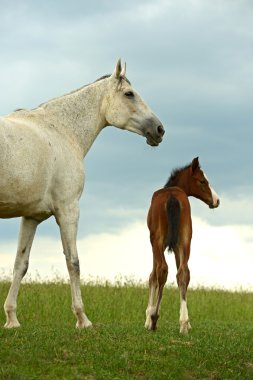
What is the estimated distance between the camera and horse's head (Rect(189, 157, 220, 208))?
14.0 meters

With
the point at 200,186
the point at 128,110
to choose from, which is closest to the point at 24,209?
the point at 128,110

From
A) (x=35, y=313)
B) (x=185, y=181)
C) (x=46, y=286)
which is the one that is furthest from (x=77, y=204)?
(x=46, y=286)

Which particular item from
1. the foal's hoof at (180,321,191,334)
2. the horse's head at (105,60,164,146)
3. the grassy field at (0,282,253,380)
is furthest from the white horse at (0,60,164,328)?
the foal's hoof at (180,321,191,334)

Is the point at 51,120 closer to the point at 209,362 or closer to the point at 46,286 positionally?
the point at 209,362

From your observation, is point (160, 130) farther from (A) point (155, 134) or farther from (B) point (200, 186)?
(B) point (200, 186)

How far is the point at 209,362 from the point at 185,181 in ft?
13.6

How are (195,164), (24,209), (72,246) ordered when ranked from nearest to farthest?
(24,209)
(72,246)
(195,164)

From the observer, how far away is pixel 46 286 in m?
22.1

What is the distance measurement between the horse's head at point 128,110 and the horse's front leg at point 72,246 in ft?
6.34

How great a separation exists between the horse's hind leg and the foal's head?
2.89 meters

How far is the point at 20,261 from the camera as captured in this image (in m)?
12.6

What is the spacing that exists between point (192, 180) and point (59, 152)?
2972 millimetres

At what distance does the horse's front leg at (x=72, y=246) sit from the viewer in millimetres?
12078

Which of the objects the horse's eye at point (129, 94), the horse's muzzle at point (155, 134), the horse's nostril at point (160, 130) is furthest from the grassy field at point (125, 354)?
the horse's eye at point (129, 94)
